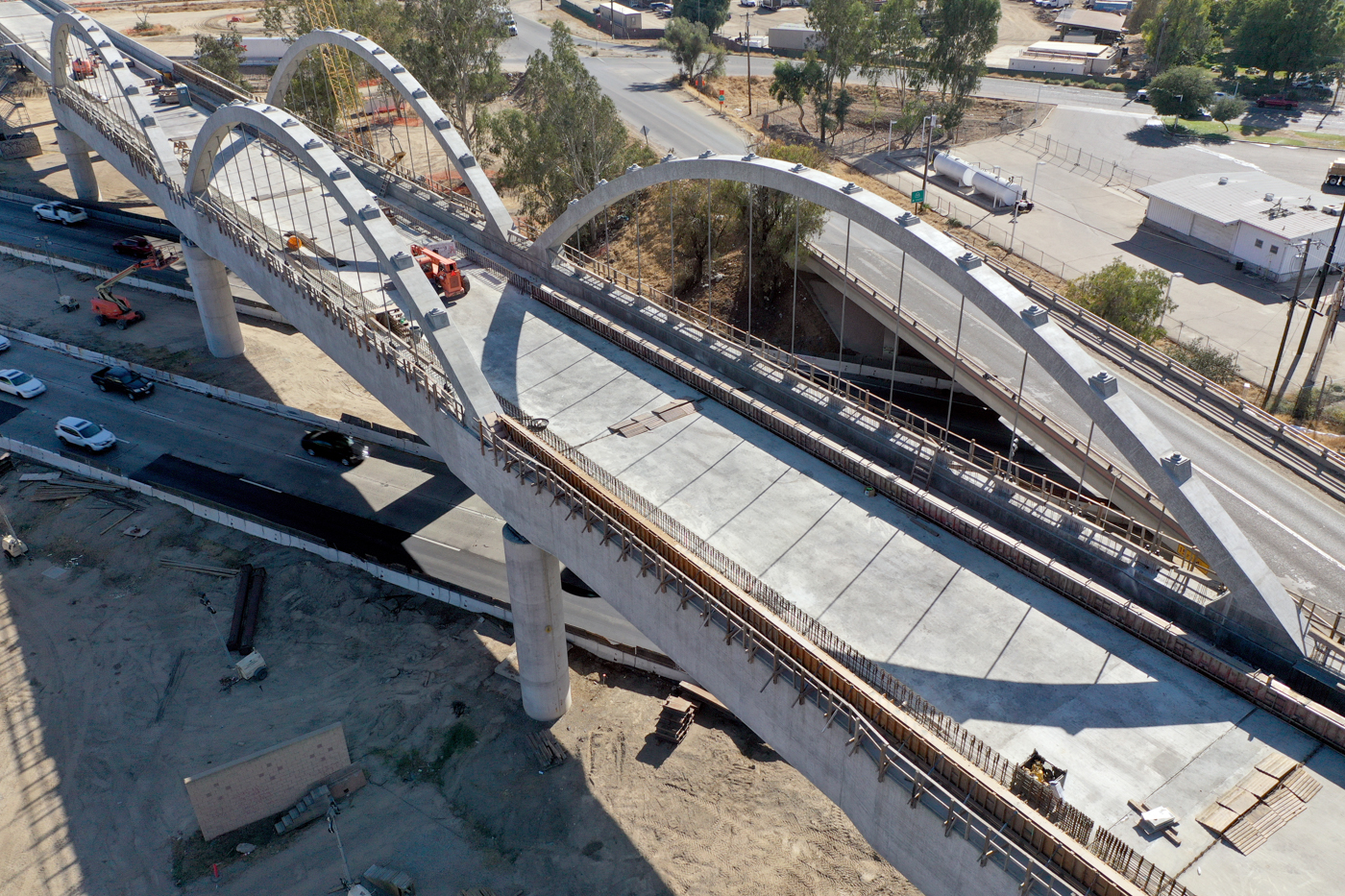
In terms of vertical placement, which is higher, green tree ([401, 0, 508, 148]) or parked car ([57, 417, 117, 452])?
green tree ([401, 0, 508, 148])

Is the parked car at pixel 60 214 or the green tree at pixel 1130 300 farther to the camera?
the parked car at pixel 60 214

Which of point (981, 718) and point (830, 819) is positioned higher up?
point (981, 718)

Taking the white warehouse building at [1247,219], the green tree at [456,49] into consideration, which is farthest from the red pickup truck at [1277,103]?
the green tree at [456,49]

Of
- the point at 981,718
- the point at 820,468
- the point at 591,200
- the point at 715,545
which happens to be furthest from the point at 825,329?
the point at 981,718

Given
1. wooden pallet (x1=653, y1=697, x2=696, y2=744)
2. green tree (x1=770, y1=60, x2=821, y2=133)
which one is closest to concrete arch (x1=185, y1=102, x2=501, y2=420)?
wooden pallet (x1=653, y1=697, x2=696, y2=744)

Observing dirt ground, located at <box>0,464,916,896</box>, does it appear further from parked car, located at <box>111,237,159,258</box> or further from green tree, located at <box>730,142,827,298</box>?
parked car, located at <box>111,237,159,258</box>

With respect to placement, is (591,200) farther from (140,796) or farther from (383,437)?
(140,796)

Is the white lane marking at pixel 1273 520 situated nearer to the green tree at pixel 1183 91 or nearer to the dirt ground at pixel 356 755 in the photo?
the dirt ground at pixel 356 755
